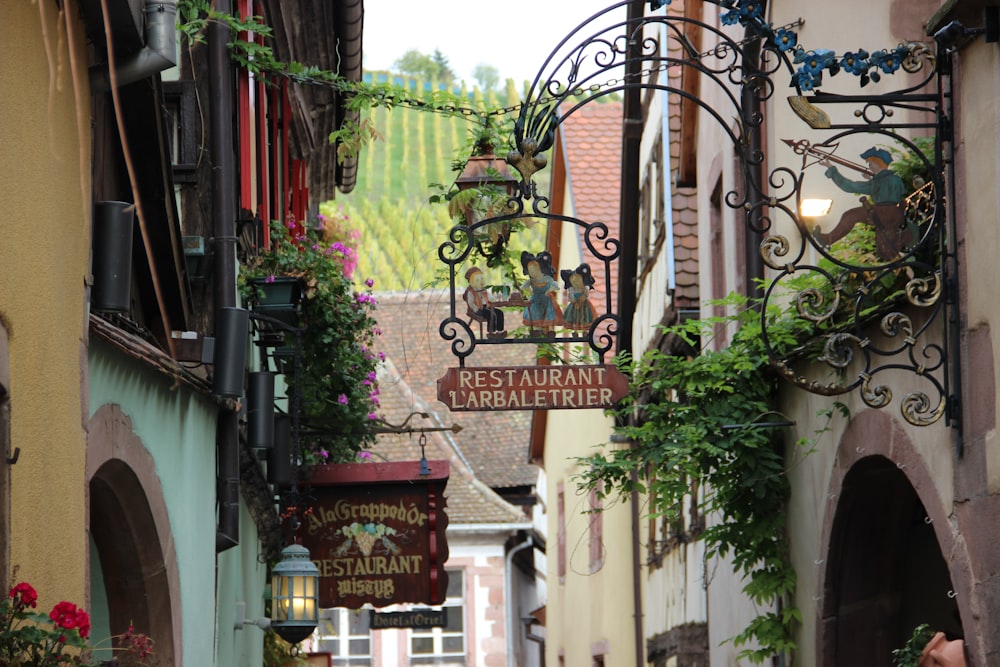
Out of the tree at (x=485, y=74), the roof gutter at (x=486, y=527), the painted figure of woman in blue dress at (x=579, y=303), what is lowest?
the roof gutter at (x=486, y=527)

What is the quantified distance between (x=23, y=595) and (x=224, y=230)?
15.8ft

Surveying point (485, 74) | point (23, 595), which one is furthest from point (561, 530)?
point (485, 74)

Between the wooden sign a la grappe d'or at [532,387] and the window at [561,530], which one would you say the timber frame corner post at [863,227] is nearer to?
the wooden sign a la grappe d'or at [532,387]

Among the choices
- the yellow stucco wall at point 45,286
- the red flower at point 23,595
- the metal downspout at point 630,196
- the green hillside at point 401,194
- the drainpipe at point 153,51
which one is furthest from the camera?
the green hillside at point 401,194

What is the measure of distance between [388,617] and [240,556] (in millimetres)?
5879

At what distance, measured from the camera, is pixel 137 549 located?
7.58 meters

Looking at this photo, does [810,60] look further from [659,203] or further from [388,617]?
[388,617]

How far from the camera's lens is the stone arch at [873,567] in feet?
27.8

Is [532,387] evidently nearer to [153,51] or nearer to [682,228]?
[153,51]

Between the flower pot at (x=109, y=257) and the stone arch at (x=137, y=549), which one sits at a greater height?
the flower pot at (x=109, y=257)

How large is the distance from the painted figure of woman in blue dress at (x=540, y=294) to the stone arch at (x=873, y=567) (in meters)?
1.75

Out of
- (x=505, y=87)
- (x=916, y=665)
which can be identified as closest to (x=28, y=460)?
(x=916, y=665)

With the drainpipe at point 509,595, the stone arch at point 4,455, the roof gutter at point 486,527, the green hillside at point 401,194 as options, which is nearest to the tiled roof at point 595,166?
the roof gutter at point 486,527

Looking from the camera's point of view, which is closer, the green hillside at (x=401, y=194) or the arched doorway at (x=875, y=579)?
the arched doorway at (x=875, y=579)
